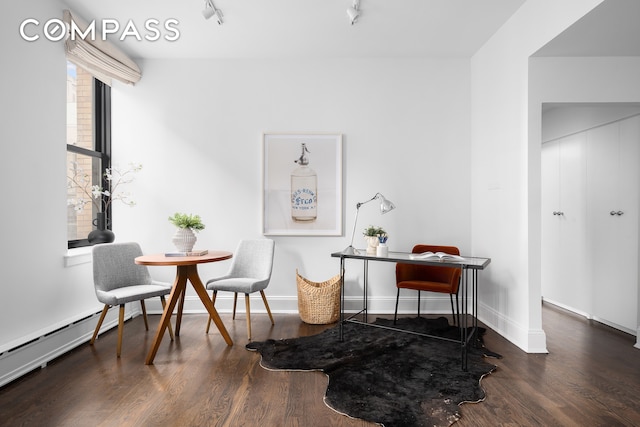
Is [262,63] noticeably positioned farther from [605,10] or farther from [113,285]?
[605,10]

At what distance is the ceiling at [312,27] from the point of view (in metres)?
3.07

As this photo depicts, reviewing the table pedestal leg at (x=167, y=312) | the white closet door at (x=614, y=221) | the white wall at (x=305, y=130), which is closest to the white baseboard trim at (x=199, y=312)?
the white wall at (x=305, y=130)

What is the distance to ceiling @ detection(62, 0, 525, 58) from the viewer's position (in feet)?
10.1

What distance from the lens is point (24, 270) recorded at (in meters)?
2.62

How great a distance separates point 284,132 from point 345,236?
134cm

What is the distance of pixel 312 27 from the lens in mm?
3436

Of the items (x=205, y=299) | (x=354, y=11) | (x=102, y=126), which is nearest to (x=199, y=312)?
(x=205, y=299)

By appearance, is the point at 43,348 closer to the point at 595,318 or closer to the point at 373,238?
the point at 373,238

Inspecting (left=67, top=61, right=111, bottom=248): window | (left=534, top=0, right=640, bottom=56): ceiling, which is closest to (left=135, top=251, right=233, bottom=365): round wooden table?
(left=67, top=61, right=111, bottom=248): window

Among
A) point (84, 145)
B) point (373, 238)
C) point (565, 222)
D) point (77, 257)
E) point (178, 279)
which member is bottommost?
point (178, 279)

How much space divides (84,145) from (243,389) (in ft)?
10.0

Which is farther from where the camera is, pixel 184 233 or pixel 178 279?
pixel 184 233

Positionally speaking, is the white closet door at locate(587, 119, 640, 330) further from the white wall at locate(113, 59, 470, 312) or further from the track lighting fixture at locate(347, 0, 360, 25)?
the track lighting fixture at locate(347, 0, 360, 25)

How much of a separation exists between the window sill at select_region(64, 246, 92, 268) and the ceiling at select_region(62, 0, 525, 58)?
2.11 m
